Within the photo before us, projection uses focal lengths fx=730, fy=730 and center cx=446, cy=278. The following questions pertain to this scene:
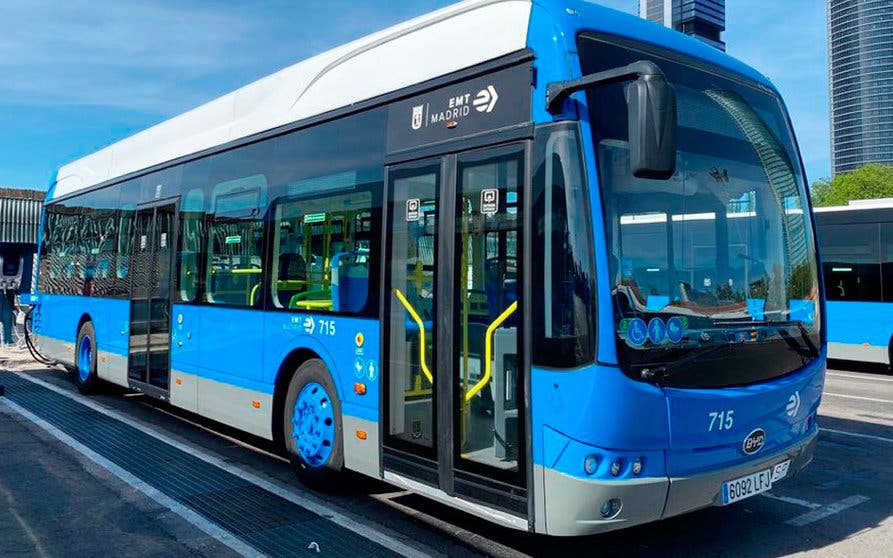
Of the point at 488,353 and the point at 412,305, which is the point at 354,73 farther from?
the point at 488,353

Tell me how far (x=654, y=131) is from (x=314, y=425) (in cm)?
372

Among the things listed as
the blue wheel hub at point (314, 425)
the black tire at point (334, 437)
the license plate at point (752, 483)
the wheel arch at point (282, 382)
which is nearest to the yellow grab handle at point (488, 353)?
the license plate at point (752, 483)

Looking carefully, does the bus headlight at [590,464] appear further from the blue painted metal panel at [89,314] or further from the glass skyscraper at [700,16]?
the glass skyscraper at [700,16]

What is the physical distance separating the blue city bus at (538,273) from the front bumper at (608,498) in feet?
0.04

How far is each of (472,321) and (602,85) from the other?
1.59 m

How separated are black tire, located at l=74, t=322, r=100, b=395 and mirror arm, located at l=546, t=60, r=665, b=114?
8.72 meters

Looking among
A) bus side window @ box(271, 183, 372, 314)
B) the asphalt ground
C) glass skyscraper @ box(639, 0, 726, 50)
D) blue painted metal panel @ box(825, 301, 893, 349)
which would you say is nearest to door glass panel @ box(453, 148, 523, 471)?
the asphalt ground

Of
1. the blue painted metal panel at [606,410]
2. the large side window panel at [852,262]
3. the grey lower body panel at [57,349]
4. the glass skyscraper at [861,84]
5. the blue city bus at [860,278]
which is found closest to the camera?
the blue painted metal panel at [606,410]

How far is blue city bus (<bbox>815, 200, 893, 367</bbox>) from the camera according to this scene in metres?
14.3

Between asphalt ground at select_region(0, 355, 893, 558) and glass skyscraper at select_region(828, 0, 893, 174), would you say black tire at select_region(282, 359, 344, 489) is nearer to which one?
asphalt ground at select_region(0, 355, 893, 558)

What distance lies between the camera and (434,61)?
506cm

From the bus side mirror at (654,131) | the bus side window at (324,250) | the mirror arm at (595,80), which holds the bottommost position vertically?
the bus side window at (324,250)

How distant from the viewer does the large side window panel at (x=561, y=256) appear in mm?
3877

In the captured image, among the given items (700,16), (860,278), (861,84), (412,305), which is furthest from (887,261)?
(700,16)
